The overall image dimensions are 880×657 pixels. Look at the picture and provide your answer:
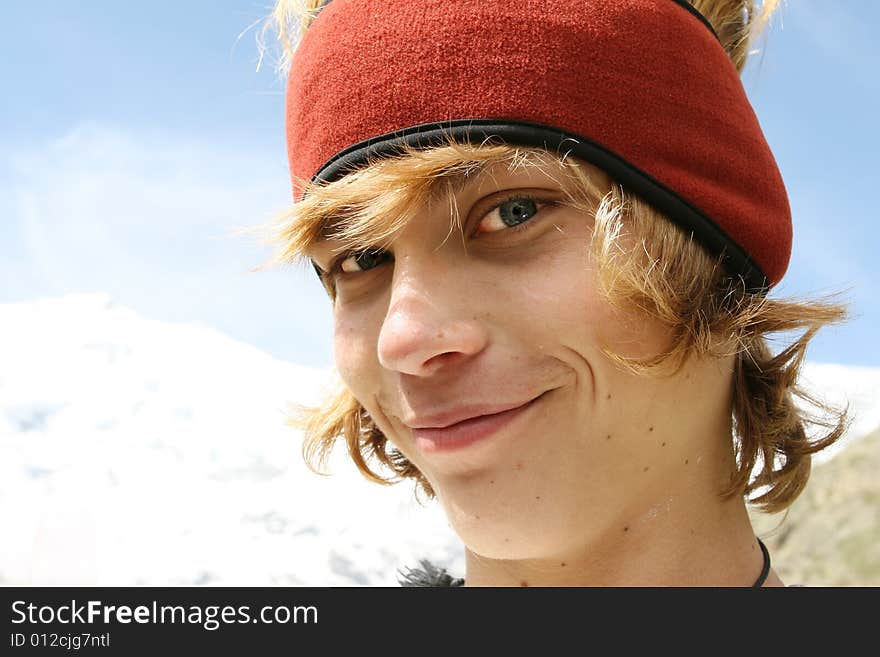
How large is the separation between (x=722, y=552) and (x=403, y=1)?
1159 mm

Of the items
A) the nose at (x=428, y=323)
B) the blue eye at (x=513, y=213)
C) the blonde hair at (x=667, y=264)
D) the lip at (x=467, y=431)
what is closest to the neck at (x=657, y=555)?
the blonde hair at (x=667, y=264)

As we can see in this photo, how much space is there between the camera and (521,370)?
4.32 feet

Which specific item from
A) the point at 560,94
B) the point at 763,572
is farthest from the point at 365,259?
the point at 763,572

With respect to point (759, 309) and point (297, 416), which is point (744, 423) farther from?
point (297, 416)

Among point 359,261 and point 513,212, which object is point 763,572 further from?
point 359,261

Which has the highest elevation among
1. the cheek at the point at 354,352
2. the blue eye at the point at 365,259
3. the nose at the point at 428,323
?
the blue eye at the point at 365,259

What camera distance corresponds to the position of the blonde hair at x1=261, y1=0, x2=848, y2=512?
4.22 feet

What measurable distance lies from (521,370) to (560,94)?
0.44 metres

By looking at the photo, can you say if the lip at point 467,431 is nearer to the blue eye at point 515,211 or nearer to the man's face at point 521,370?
the man's face at point 521,370

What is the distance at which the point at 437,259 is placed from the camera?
4.36ft

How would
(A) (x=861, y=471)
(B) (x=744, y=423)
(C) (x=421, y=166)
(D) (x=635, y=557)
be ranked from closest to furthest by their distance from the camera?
1. (C) (x=421, y=166)
2. (D) (x=635, y=557)
3. (B) (x=744, y=423)
4. (A) (x=861, y=471)

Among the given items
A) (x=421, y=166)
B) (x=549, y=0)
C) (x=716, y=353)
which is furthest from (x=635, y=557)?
(x=549, y=0)

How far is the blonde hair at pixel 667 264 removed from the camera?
4.22 ft

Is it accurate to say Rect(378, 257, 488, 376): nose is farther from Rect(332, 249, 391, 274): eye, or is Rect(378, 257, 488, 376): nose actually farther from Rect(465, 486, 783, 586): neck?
Rect(465, 486, 783, 586): neck
